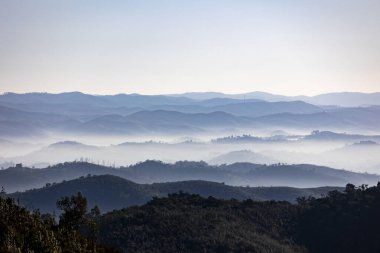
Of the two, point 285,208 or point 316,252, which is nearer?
point 316,252

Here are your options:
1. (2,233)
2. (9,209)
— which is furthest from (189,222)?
(2,233)

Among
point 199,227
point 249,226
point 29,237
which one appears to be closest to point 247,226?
point 249,226

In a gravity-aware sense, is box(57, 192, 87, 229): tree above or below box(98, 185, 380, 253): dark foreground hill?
above

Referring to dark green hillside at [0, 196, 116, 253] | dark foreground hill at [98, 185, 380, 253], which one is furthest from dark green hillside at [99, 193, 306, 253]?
dark green hillside at [0, 196, 116, 253]

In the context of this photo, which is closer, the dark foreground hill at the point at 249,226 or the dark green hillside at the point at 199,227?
the dark green hillside at the point at 199,227

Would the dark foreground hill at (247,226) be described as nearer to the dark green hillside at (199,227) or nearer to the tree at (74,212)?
the dark green hillside at (199,227)

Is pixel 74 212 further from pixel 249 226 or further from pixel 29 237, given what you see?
pixel 249 226

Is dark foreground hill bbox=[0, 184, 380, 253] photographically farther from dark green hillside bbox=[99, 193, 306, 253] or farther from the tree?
the tree

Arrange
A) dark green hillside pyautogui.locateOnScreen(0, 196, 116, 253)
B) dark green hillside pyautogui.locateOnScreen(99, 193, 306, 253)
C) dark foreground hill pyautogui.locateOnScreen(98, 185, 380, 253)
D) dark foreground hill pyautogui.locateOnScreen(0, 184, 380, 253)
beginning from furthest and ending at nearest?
1. dark foreground hill pyautogui.locateOnScreen(98, 185, 380, 253)
2. dark foreground hill pyautogui.locateOnScreen(0, 184, 380, 253)
3. dark green hillside pyautogui.locateOnScreen(99, 193, 306, 253)
4. dark green hillside pyautogui.locateOnScreen(0, 196, 116, 253)

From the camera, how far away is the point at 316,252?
139625 millimetres

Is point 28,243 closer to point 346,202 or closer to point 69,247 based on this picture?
point 69,247

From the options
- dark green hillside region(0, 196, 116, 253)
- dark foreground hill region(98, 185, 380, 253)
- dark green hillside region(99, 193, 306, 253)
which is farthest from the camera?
dark foreground hill region(98, 185, 380, 253)

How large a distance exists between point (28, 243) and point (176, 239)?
83.9 meters

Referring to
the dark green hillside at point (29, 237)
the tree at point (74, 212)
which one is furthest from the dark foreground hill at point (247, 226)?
the dark green hillside at point (29, 237)
